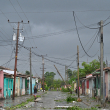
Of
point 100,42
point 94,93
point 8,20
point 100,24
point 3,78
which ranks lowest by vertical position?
point 94,93

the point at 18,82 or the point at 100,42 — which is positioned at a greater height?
the point at 100,42

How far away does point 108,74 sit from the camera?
85.6 feet

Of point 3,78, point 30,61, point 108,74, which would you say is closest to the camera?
point 108,74

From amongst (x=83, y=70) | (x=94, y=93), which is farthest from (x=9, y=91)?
(x=83, y=70)

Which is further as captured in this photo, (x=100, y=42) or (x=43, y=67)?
(x=43, y=67)

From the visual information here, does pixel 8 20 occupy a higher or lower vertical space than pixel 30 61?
higher

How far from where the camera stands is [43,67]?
8394 centimetres

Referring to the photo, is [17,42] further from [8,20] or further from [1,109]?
[1,109]

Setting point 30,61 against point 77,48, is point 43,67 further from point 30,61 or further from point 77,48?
point 77,48

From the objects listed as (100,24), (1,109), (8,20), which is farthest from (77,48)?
(1,109)

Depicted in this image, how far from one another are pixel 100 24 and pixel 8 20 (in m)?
17.2

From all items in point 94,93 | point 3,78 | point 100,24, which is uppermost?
point 100,24

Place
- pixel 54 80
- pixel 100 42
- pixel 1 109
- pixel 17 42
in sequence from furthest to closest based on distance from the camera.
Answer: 1. pixel 54 80
2. pixel 17 42
3. pixel 100 42
4. pixel 1 109

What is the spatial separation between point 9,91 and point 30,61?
1508cm
